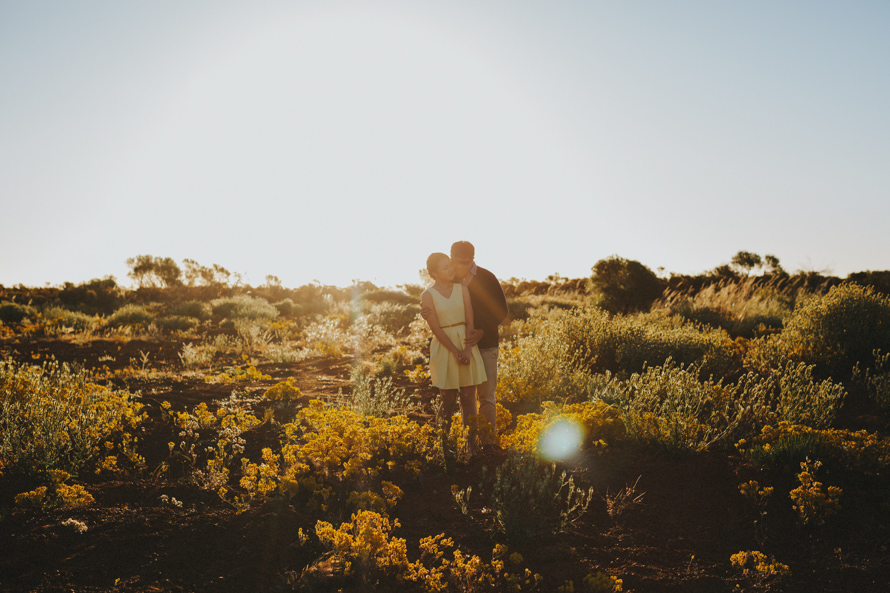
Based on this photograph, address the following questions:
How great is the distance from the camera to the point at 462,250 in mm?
4602

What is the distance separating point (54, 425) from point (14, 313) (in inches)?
660

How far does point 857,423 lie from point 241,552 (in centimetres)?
604

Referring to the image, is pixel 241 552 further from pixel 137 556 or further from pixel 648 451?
pixel 648 451

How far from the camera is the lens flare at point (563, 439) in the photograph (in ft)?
13.9

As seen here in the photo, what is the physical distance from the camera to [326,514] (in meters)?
3.61

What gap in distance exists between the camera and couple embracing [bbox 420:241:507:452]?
14.5 feet

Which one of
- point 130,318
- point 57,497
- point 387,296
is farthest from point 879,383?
point 387,296

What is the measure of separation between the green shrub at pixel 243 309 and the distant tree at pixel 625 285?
39.9 feet

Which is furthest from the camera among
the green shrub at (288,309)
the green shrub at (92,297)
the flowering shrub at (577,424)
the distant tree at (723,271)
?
the distant tree at (723,271)

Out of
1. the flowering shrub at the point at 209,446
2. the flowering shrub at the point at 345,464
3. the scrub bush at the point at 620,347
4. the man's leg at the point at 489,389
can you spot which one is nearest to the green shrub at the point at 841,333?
the scrub bush at the point at 620,347

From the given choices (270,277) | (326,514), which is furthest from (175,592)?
(270,277)

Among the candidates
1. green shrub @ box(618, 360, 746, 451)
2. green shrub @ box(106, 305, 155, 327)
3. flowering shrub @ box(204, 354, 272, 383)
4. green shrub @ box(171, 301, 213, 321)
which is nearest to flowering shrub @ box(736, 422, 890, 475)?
green shrub @ box(618, 360, 746, 451)

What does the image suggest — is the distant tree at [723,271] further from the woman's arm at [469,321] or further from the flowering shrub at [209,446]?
the flowering shrub at [209,446]

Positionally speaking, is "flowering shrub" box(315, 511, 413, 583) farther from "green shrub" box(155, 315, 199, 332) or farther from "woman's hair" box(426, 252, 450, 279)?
"green shrub" box(155, 315, 199, 332)
